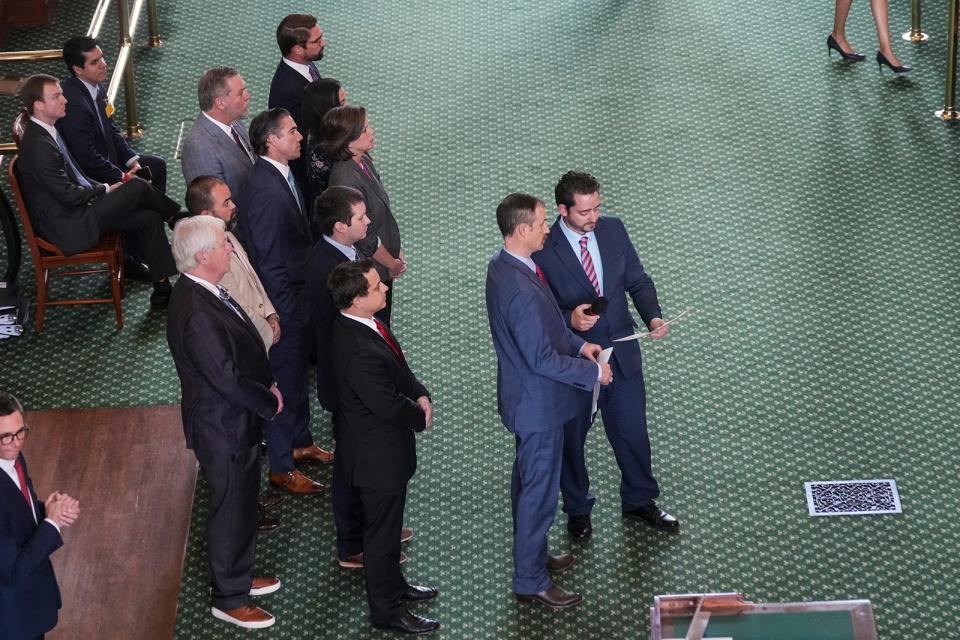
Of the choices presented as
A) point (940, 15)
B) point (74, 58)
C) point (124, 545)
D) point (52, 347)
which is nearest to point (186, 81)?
point (74, 58)

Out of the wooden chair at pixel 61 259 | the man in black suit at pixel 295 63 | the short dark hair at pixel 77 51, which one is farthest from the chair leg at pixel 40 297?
the man in black suit at pixel 295 63

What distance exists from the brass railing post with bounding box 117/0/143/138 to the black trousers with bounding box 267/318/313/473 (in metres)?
3.21

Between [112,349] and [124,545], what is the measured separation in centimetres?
148

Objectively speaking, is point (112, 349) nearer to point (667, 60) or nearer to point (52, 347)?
point (52, 347)

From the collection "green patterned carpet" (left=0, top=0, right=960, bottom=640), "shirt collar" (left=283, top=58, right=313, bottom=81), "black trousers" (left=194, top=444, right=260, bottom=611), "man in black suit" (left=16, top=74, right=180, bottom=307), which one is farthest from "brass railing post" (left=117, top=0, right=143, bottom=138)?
"black trousers" (left=194, top=444, right=260, bottom=611)

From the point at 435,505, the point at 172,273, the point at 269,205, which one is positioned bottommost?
the point at 435,505

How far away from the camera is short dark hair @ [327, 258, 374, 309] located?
477 cm

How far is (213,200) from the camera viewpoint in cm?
553

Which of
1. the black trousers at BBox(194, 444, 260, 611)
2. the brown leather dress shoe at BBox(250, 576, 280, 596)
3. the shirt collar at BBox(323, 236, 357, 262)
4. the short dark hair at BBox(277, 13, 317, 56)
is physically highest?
the short dark hair at BBox(277, 13, 317, 56)

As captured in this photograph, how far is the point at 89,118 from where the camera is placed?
7.12 m

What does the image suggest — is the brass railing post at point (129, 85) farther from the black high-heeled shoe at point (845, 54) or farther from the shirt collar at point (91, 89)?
the black high-heeled shoe at point (845, 54)

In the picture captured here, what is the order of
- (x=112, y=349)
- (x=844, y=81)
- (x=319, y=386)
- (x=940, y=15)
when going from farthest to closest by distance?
(x=940, y=15), (x=844, y=81), (x=112, y=349), (x=319, y=386)

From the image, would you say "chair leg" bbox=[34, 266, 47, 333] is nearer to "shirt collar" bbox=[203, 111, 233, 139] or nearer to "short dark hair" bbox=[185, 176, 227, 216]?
"shirt collar" bbox=[203, 111, 233, 139]

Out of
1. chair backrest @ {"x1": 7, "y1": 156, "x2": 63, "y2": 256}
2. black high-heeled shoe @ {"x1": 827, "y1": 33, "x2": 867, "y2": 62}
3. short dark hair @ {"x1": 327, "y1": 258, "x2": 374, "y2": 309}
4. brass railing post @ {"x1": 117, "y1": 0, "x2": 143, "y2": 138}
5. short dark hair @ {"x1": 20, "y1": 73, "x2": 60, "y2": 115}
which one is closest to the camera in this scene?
short dark hair @ {"x1": 327, "y1": 258, "x2": 374, "y2": 309}
